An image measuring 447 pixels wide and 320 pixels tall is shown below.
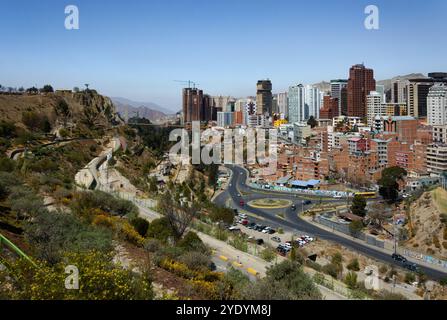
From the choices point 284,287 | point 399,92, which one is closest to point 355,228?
point 284,287

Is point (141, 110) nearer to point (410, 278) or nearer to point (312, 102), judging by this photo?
point (312, 102)

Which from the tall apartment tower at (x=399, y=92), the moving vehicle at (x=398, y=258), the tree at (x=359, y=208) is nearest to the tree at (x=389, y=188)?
the tree at (x=359, y=208)

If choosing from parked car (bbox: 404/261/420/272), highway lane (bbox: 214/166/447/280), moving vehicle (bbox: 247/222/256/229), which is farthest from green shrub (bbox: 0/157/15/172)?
parked car (bbox: 404/261/420/272)

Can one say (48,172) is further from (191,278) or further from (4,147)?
(191,278)

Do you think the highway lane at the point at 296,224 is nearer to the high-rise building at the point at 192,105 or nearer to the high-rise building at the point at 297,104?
the high-rise building at the point at 297,104

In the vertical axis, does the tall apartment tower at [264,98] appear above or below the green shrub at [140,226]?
above

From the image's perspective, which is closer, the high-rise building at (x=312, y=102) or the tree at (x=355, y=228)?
the tree at (x=355, y=228)
